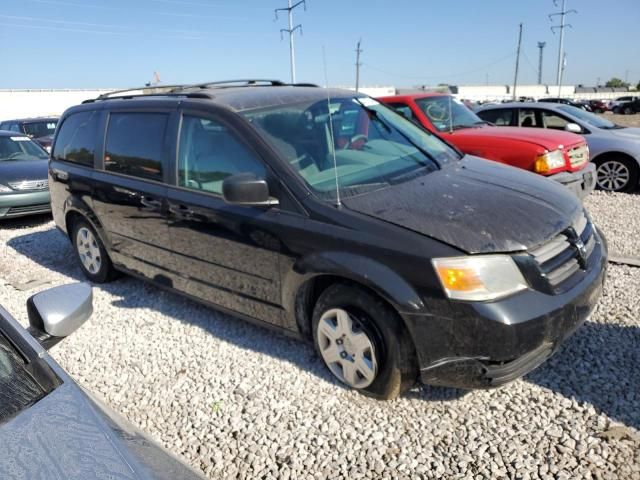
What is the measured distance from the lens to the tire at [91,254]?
4887 mm

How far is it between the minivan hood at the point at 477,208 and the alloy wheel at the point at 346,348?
65 centimetres

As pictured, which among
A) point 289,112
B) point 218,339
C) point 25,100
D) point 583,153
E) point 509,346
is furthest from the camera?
point 25,100

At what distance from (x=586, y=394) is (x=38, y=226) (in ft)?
Result: 26.5

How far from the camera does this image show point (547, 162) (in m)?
5.80

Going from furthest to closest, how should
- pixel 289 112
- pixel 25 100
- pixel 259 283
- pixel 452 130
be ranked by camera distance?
pixel 25 100 → pixel 452 130 → pixel 289 112 → pixel 259 283

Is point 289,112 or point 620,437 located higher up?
point 289,112

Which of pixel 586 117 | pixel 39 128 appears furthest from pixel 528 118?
pixel 39 128

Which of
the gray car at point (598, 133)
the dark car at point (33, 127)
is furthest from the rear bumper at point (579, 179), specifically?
the dark car at point (33, 127)

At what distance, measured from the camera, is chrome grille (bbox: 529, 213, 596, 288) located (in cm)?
257

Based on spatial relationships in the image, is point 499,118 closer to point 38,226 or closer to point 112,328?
point 112,328

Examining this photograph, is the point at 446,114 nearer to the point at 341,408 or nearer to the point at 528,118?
the point at 528,118

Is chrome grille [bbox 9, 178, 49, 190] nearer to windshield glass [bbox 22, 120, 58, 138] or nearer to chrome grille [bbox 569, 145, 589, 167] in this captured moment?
windshield glass [bbox 22, 120, 58, 138]

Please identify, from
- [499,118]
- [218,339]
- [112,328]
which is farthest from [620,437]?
[499,118]

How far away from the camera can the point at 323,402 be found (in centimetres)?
293
